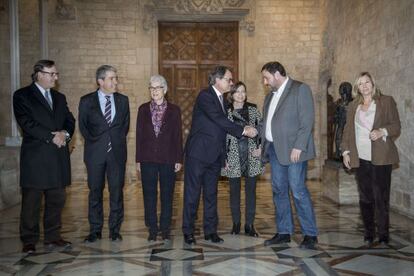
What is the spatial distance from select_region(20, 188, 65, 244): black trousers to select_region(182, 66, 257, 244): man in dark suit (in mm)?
1124

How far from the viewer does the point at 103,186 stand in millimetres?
4289

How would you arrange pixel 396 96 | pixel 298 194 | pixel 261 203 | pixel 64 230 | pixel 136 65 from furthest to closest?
pixel 136 65, pixel 261 203, pixel 396 96, pixel 64 230, pixel 298 194

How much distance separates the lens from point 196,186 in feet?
13.6

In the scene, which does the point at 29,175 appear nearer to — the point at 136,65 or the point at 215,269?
the point at 215,269

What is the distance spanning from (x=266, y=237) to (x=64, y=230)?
2052 mm

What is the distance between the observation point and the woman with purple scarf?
4.18 meters

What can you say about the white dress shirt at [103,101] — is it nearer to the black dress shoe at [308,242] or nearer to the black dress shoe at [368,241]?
the black dress shoe at [308,242]

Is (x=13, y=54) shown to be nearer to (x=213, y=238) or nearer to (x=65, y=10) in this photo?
(x=65, y=10)

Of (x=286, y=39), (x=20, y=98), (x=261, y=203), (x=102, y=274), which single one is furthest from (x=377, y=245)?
(x=286, y=39)

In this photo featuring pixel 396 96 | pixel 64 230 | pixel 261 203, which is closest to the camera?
pixel 64 230

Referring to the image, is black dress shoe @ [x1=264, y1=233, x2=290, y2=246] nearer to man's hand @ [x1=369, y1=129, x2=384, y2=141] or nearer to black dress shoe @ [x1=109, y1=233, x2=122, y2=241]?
A: man's hand @ [x1=369, y1=129, x2=384, y2=141]

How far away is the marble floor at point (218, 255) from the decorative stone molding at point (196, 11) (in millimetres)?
6038

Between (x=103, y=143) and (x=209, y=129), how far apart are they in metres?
0.95

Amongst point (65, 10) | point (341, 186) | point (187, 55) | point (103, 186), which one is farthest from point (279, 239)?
point (65, 10)
